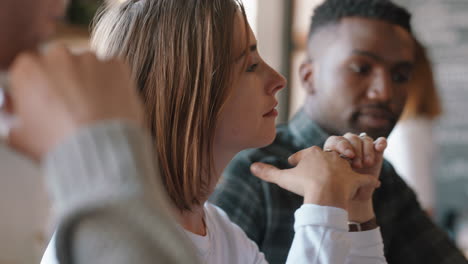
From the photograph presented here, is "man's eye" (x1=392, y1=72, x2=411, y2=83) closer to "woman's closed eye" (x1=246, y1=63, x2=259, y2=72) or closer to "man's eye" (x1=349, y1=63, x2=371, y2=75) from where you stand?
"man's eye" (x1=349, y1=63, x2=371, y2=75)

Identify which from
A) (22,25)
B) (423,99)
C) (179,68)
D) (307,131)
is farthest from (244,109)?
(423,99)

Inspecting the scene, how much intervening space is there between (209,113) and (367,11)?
16.8 inches

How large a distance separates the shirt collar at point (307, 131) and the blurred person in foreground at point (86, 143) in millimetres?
629

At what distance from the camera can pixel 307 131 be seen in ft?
3.26

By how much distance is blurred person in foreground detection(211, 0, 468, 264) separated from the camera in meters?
0.90

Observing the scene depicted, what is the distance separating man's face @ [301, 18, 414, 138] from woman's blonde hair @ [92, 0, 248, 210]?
1.05 feet

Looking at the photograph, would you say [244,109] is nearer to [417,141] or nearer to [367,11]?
[367,11]

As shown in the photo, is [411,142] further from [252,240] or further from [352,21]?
[252,240]

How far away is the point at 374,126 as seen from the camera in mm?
949

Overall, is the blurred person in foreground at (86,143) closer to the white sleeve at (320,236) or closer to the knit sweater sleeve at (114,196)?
the knit sweater sleeve at (114,196)

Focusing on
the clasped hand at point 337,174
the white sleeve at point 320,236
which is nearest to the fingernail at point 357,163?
the clasped hand at point 337,174

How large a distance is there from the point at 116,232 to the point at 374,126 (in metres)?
0.67

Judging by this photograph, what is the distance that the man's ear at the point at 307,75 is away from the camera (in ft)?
3.44

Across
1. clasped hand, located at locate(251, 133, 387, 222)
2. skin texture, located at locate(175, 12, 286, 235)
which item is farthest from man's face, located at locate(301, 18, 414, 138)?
skin texture, located at locate(175, 12, 286, 235)
